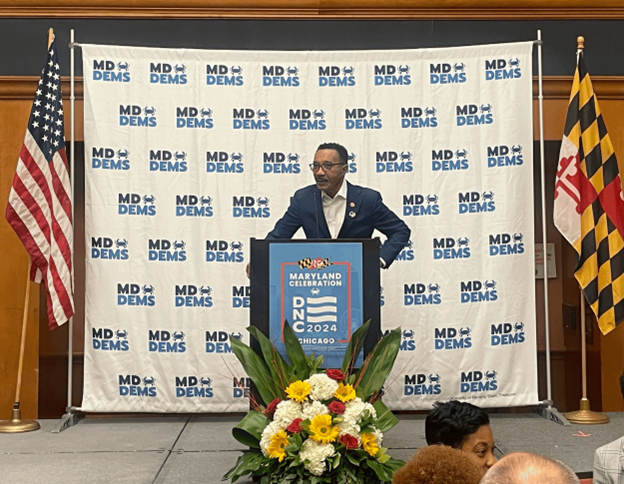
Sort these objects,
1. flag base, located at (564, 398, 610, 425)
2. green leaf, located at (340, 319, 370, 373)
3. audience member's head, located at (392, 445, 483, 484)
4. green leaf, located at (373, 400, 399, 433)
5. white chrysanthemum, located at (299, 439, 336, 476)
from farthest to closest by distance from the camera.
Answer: flag base, located at (564, 398, 610, 425), green leaf, located at (340, 319, 370, 373), green leaf, located at (373, 400, 399, 433), white chrysanthemum, located at (299, 439, 336, 476), audience member's head, located at (392, 445, 483, 484)

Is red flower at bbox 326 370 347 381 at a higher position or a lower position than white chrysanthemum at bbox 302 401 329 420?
higher

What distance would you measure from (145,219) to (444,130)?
242 centimetres

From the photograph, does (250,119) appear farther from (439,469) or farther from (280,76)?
(439,469)

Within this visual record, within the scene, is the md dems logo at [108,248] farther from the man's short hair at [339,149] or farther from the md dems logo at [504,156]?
the md dems logo at [504,156]

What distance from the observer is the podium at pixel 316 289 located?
477 cm

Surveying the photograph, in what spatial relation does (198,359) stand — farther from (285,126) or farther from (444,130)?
(444,130)

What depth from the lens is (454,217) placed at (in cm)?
619

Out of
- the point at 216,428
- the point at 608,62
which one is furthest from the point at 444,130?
the point at 216,428

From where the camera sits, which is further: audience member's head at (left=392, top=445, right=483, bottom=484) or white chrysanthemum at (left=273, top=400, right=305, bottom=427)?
white chrysanthemum at (left=273, top=400, right=305, bottom=427)

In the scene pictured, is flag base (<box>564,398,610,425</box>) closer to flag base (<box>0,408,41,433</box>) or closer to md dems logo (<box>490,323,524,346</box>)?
md dems logo (<box>490,323,524,346</box>)

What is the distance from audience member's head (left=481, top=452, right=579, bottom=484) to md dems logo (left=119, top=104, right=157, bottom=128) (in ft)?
16.7

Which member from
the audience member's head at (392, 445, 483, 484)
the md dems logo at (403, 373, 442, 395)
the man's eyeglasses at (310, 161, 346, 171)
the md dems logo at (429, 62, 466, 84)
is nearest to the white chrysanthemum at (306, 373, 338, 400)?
the audience member's head at (392, 445, 483, 484)

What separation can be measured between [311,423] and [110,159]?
3070 mm

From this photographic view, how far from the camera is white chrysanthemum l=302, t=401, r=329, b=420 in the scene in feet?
13.0
